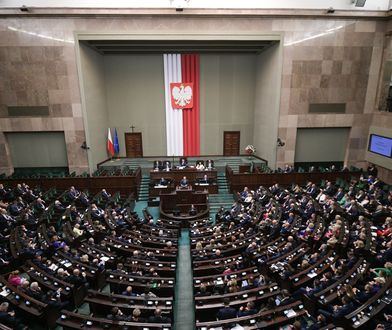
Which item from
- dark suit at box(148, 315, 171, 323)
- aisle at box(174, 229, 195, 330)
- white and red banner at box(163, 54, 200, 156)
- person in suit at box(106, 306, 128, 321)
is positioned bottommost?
aisle at box(174, 229, 195, 330)

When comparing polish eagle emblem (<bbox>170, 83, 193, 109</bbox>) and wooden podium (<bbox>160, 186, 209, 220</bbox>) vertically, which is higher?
polish eagle emblem (<bbox>170, 83, 193, 109</bbox>)

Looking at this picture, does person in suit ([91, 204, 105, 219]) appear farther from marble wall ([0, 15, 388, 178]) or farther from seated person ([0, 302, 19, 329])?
marble wall ([0, 15, 388, 178])

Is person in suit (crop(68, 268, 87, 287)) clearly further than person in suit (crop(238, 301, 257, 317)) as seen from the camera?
Yes

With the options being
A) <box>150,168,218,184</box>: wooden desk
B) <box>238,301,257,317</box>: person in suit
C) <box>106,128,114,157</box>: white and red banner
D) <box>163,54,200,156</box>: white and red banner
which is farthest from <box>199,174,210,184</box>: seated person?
<box>238,301,257,317</box>: person in suit

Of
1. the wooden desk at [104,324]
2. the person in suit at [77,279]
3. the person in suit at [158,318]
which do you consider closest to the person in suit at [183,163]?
the person in suit at [77,279]

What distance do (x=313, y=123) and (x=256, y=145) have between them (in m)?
4.48

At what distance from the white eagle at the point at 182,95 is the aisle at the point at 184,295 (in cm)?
1229

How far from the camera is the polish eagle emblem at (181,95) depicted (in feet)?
63.5

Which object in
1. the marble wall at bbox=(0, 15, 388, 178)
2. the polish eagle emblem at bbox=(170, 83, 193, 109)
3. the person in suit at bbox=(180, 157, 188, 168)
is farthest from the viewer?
the polish eagle emblem at bbox=(170, 83, 193, 109)

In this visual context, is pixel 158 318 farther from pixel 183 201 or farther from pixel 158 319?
pixel 183 201

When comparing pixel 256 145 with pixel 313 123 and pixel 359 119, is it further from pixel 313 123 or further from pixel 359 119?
pixel 359 119

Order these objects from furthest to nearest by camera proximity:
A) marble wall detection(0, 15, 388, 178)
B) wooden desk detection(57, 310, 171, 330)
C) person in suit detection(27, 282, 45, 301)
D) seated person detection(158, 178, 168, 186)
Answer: marble wall detection(0, 15, 388, 178)
seated person detection(158, 178, 168, 186)
person in suit detection(27, 282, 45, 301)
wooden desk detection(57, 310, 171, 330)

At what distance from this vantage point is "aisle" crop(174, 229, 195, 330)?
6305 mm

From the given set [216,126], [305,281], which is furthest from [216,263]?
[216,126]
